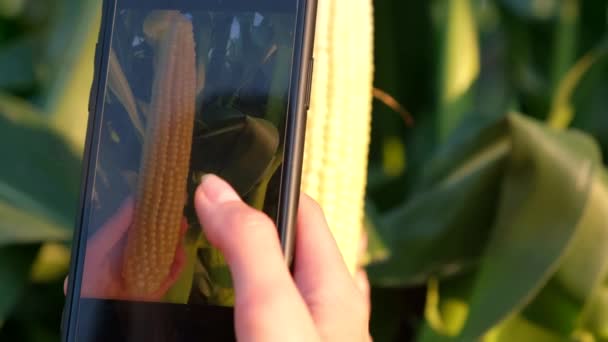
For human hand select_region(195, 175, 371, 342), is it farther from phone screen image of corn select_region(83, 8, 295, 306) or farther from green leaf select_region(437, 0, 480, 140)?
green leaf select_region(437, 0, 480, 140)

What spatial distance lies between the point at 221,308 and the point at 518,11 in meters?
0.60

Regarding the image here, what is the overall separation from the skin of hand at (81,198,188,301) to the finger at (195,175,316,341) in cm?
6

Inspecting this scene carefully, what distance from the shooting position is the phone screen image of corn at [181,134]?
0.39 meters

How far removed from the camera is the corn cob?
39cm

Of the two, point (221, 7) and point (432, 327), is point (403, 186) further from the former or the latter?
point (221, 7)

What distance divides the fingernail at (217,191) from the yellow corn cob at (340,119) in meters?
0.13

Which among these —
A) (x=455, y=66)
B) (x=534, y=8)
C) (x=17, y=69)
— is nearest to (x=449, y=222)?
(x=455, y=66)

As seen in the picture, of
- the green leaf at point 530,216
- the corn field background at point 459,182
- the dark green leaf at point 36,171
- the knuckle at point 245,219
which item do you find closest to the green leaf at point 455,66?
the corn field background at point 459,182

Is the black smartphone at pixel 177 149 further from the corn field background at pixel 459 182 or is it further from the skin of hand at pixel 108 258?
the corn field background at pixel 459 182

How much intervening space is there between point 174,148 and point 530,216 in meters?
0.34

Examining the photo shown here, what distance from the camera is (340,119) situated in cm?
54

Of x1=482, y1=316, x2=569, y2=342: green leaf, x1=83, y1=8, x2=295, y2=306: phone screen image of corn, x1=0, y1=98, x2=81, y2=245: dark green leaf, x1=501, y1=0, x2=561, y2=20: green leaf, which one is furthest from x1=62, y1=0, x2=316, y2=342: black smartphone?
x1=501, y1=0, x2=561, y2=20: green leaf

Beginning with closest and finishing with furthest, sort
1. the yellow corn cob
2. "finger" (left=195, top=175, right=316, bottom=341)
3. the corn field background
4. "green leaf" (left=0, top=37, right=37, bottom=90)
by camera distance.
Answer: "finger" (left=195, top=175, right=316, bottom=341), the yellow corn cob, the corn field background, "green leaf" (left=0, top=37, right=37, bottom=90)

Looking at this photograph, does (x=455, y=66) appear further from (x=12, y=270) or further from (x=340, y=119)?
(x=12, y=270)
